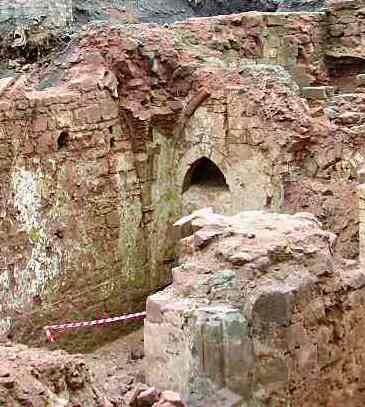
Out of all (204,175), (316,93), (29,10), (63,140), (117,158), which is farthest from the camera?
(29,10)

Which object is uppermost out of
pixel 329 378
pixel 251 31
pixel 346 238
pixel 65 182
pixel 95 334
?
pixel 251 31

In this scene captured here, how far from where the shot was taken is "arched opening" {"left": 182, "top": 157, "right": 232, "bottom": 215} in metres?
10.8

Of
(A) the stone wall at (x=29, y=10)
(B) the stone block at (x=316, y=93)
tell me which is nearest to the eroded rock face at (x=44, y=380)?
(B) the stone block at (x=316, y=93)

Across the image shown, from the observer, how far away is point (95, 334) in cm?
1034

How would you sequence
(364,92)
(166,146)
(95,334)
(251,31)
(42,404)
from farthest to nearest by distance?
(251,31)
(364,92)
(166,146)
(95,334)
(42,404)

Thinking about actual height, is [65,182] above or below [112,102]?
below

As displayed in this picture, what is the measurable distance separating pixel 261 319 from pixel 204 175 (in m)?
5.60

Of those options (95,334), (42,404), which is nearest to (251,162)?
(95,334)

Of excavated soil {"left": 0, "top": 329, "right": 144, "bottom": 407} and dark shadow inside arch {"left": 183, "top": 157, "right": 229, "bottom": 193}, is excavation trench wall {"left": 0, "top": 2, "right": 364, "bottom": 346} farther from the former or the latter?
excavated soil {"left": 0, "top": 329, "right": 144, "bottom": 407}

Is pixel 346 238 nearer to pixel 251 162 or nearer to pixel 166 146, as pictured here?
pixel 251 162

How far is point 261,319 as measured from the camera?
237 inches

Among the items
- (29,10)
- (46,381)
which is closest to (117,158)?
(46,381)

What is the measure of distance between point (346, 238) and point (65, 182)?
134 inches

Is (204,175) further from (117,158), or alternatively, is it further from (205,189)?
(117,158)
